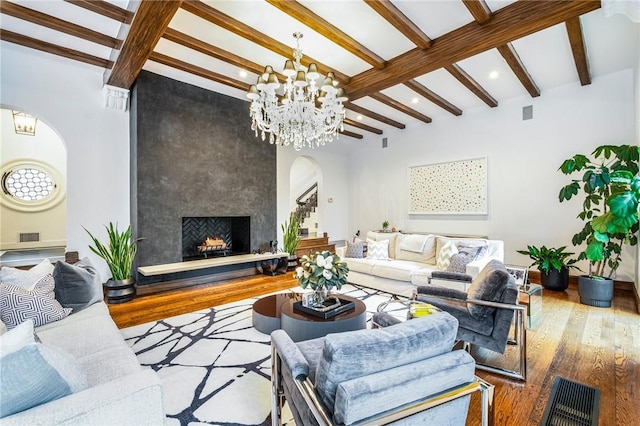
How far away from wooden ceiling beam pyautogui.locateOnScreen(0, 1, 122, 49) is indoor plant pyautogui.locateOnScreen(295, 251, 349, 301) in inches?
140

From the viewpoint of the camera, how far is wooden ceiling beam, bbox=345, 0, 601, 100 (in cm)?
285

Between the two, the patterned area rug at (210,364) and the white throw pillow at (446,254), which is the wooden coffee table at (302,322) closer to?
the patterned area rug at (210,364)

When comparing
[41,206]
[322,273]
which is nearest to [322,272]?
[322,273]

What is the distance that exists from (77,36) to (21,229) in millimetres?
6608

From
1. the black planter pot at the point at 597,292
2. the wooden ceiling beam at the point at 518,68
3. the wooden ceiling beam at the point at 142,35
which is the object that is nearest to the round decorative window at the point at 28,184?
the wooden ceiling beam at the point at 142,35

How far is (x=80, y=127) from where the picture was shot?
14.4ft

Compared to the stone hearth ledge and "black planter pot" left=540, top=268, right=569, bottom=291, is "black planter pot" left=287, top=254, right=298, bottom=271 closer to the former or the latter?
the stone hearth ledge

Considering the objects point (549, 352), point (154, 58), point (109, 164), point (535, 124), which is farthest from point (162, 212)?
point (535, 124)

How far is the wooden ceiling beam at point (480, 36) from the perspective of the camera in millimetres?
2850

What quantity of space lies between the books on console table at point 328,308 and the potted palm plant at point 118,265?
285 cm

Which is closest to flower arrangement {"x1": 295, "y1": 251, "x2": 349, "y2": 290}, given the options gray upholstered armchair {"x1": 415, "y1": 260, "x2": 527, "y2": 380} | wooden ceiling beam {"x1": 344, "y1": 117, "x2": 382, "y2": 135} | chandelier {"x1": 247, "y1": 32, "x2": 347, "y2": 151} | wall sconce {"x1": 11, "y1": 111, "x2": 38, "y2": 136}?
gray upholstered armchair {"x1": 415, "y1": 260, "x2": 527, "y2": 380}

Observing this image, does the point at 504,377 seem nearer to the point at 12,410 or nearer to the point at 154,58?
the point at 12,410

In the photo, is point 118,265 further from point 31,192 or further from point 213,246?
point 31,192

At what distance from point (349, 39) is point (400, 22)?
25.6 inches
